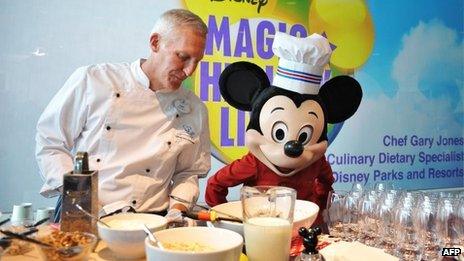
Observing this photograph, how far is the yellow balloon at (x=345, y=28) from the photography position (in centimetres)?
254

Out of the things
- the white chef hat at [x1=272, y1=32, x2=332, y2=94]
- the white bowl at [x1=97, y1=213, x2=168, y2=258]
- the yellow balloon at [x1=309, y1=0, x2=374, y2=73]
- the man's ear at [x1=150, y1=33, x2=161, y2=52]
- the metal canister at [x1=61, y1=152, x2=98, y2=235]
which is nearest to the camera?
the white bowl at [x1=97, y1=213, x2=168, y2=258]

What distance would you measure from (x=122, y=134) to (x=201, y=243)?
794 millimetres

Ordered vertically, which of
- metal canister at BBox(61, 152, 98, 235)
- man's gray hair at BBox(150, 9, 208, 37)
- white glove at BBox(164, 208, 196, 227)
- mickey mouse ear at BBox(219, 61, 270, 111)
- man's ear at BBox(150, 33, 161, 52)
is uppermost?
man's gray hair at BBox(150, 9, 208, 37)

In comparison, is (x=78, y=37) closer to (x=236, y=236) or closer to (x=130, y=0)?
(x=130, y=0)

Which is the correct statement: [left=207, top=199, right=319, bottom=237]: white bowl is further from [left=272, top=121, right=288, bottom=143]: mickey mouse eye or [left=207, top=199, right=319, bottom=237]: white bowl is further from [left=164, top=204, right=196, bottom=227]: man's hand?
[left=272, top=121, right=288, bottom=143]: mickey mouse eye

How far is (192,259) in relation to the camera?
78 centimetres

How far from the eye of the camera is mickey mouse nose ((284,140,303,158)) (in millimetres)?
1503

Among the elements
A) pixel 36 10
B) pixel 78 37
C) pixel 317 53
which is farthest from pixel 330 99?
pixel 36 10

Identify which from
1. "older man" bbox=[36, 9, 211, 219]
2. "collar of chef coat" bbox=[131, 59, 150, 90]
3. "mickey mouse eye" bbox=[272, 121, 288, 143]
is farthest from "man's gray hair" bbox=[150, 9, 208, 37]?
"mickey mouse eye" bbox=[272, 121, 288, 143]

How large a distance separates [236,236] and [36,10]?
1666 millimetres

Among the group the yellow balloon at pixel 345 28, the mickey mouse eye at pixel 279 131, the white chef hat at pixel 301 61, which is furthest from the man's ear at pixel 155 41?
the yellow balloon at pixel 345 28

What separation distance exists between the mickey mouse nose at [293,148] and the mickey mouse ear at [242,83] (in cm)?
26

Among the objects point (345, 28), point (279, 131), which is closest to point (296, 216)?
point (279, 131)

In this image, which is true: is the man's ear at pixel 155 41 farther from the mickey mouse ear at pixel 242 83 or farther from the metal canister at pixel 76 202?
the metal canister at pixel 76 202
